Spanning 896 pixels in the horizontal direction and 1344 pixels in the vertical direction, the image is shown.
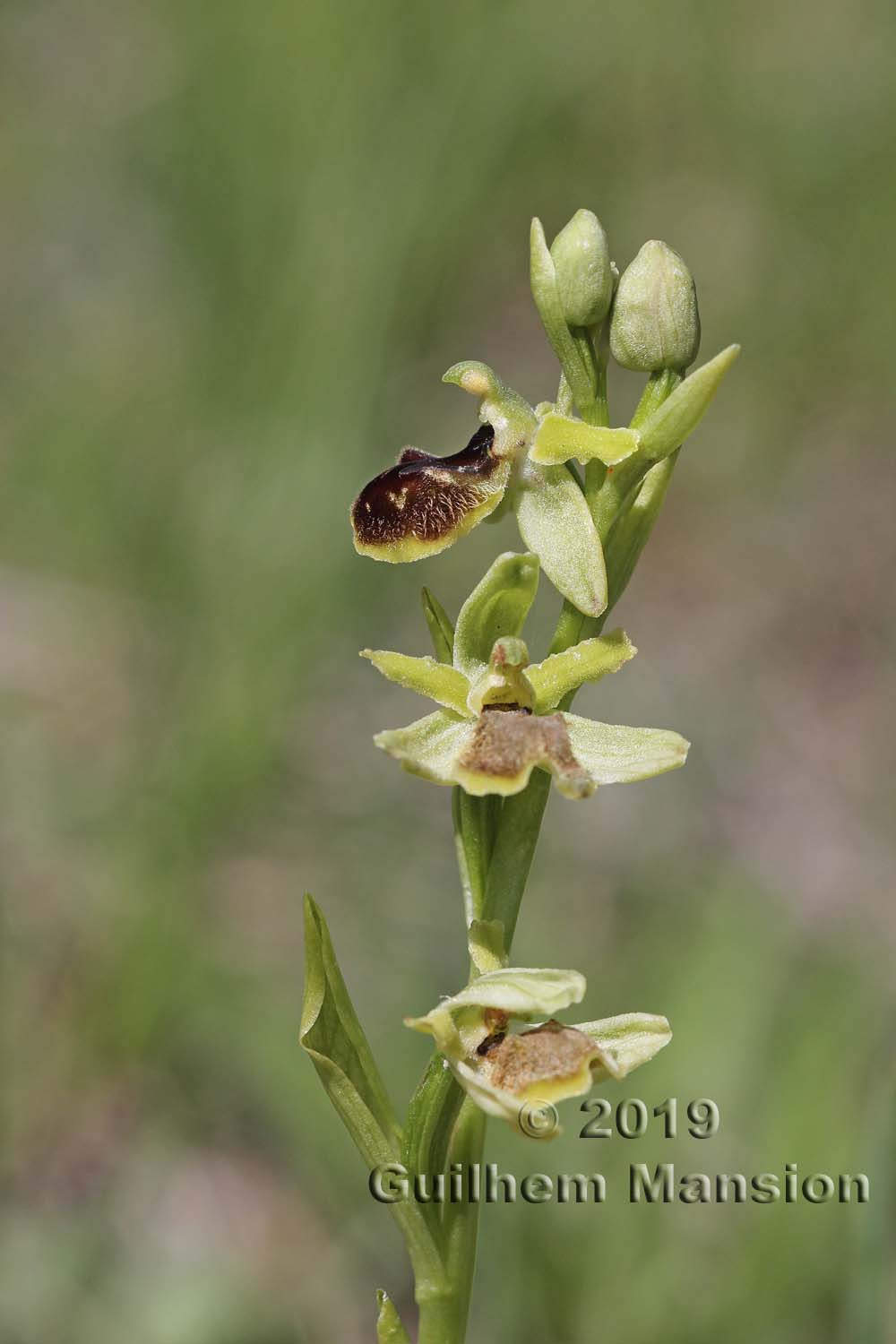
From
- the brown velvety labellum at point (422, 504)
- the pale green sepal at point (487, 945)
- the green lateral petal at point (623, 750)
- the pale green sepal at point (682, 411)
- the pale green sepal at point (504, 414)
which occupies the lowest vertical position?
the pale green sepal at point (487, 945)

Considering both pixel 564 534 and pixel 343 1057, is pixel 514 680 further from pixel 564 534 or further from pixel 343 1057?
pixel 343 1057

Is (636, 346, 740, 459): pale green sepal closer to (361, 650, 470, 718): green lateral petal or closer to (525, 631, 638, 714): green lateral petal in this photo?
(525, 631, 638, 714): green lateral petal

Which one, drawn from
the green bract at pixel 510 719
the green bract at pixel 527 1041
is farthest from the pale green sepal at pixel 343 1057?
the green bract at pixel 510 719

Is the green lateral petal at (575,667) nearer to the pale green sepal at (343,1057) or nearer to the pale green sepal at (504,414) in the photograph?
the pale green sepal at (504,414)

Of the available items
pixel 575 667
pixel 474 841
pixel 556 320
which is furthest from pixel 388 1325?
pixel 556 320

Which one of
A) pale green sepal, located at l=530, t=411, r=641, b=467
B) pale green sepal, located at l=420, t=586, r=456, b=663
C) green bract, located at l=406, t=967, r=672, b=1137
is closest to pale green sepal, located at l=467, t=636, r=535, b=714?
pale green sepal, located at l=420, t=586, r=456, b=663

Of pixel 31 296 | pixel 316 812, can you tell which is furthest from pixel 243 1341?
pixel 31 296
